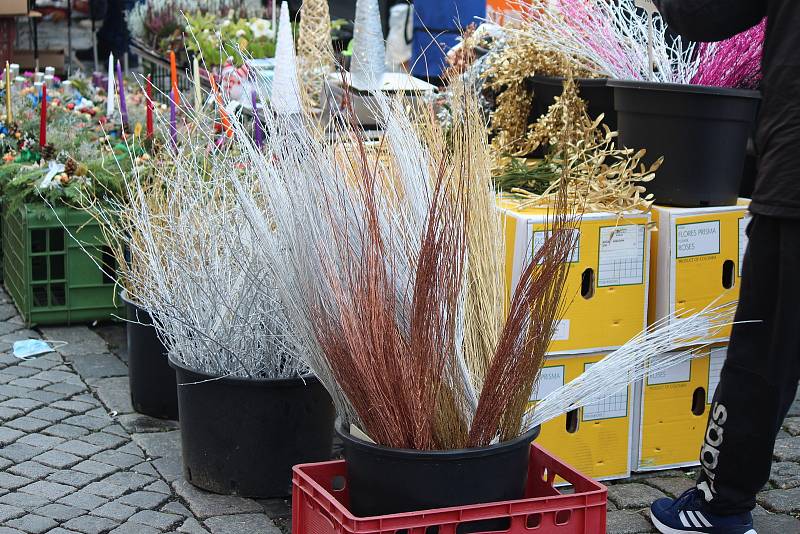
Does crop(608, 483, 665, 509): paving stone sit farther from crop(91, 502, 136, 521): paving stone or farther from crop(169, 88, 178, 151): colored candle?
crop(169, 88, 178, 151): colored candle

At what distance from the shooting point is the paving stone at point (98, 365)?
161 inches

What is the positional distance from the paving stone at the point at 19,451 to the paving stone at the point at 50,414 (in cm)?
22

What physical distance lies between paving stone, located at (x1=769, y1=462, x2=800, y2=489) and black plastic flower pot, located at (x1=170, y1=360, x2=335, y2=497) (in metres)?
Answer: 1.40

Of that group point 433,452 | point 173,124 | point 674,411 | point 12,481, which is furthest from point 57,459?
point 674,411

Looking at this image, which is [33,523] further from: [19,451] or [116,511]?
[19,451]

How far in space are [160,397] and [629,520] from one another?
5.27 ft

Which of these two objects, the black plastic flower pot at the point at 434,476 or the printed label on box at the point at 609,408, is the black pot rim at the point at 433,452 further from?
the printed label on box at the point at 609,408

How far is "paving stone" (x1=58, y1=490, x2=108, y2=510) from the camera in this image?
3057 millimetres

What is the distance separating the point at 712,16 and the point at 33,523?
221 cm

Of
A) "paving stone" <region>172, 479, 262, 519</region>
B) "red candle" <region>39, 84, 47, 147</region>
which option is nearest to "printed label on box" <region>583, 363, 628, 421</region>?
"paving stone" <region>172, 479, 262, 519</region>

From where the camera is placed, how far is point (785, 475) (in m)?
3.39

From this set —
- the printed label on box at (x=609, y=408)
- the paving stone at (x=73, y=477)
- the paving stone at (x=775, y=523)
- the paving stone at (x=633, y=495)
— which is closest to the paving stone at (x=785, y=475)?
the paving stone at (x=775, y=523)

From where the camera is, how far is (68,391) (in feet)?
12.9

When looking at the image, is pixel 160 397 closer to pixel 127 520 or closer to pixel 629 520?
pixel 127 520
